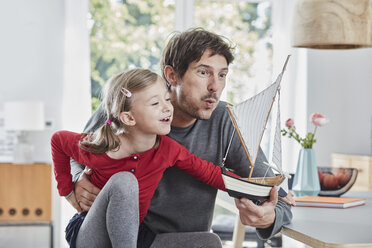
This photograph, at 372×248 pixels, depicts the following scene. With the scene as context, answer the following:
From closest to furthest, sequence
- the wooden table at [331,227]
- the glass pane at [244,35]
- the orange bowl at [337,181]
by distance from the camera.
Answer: the wooden table at [331,227], the orange bowl at [337,181], the glass pane at [244,35]

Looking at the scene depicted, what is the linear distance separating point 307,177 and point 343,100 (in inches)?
111

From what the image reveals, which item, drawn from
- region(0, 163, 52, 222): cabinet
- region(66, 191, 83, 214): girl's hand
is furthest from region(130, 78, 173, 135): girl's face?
region(0, 163, 52, 222): cabinet

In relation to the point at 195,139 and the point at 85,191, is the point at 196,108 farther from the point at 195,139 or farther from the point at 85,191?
the point at 85,191

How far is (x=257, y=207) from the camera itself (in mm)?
1343

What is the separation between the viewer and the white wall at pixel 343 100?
458 centimetres

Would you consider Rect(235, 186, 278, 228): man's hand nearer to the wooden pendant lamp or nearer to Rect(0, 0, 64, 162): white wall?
the wooden pendant lamp

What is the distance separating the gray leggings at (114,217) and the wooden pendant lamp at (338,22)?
817 millimetres

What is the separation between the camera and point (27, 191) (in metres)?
3.78

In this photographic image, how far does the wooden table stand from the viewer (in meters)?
1.21

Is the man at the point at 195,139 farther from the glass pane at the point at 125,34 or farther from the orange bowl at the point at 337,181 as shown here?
the glass pane at the point at 125,34

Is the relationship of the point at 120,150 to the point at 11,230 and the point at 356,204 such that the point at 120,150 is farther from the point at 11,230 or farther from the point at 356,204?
the point at 11,230

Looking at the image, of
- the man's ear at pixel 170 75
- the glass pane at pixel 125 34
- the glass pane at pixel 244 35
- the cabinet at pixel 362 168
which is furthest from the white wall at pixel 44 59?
the man's ear at pixel 170 75

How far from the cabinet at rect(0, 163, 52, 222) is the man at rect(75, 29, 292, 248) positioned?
2232 mm

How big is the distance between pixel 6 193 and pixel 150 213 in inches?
93.5
